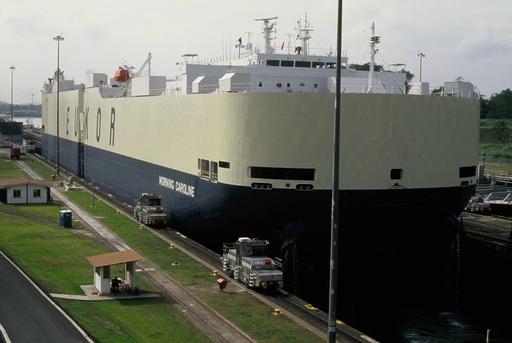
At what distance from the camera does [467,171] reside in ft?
107

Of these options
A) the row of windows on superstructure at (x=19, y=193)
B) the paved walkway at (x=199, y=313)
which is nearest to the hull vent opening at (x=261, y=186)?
the paved walkway at (x=199, y=313)

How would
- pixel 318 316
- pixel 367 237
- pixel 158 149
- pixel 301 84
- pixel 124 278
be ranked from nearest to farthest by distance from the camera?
pixel 318 316 < pixel 124 278 < pixel 367 237 < pixel 301 84 < pixel 158 149

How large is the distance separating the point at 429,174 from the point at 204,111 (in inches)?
492

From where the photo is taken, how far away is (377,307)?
30.2 metres

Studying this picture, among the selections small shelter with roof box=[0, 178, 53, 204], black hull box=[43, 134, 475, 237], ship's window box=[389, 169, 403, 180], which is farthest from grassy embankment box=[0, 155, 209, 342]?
ship's window box=[389, 169, 403, 180]

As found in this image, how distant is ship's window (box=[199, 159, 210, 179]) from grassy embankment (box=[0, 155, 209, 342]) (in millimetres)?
6753

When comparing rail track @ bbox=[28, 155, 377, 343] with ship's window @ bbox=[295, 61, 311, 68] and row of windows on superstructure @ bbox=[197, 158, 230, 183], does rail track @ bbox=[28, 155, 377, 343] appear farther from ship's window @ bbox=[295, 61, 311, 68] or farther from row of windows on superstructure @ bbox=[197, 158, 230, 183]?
ship's window @ bbox=[295, 61, 311, 68]

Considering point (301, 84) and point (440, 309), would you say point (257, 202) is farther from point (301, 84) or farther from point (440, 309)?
point (301, 84)

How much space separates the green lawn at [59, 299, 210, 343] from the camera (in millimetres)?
20922

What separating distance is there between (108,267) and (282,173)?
9380 mm

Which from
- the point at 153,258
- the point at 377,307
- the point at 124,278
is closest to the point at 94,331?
the point at 124,278

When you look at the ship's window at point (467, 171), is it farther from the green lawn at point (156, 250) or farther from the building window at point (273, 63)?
the building window at point (273, 63)

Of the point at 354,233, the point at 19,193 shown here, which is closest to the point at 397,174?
the point at 354,233

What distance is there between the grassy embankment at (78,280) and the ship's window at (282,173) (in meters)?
7.40
